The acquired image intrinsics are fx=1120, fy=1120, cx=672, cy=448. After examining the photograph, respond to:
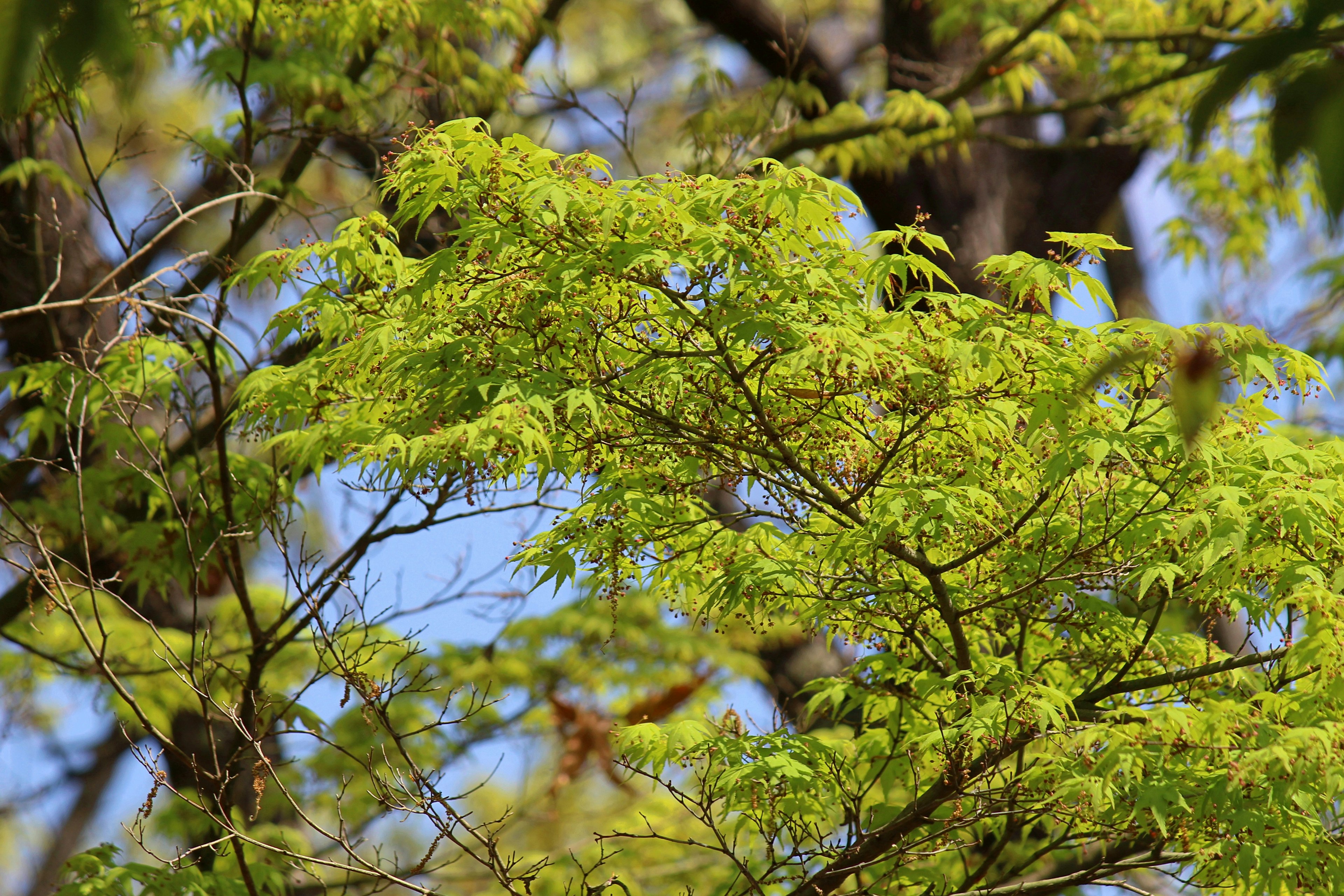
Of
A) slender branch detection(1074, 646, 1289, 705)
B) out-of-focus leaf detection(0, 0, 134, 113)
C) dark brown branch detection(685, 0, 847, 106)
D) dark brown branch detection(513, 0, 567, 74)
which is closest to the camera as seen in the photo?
out-of-focus leaf detection(0, 0, 134, 113)

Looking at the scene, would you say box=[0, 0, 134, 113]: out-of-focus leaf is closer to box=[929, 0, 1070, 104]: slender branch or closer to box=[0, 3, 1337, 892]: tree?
box=[0, 3, 1337, 892]: tree

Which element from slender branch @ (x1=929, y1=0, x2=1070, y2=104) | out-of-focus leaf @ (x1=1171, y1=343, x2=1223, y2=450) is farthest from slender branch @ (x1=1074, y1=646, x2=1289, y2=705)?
slender branch @ (x1=929, y1=0, x2=1070, y2=104)

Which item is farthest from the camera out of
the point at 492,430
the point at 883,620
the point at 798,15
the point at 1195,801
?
the point at 798,15

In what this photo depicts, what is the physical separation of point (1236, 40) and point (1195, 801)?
2692 mm

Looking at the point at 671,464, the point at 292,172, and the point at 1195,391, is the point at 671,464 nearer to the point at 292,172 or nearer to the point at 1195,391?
the point at 1195,391

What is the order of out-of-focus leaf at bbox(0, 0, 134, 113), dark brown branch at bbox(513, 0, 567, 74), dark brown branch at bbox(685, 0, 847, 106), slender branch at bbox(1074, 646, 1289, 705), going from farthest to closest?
dark brown branch at bbox(685, 0, 847, 106) → dark brown branch at bbox(513, 0, 567, 74) → slender branch at bbox(1074, 646, 1289, 705) → out-of-focus leaf at bbox(0, 0, 134, 113)

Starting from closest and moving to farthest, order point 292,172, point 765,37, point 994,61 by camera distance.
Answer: point 292,172
point 994,61
point 765,37

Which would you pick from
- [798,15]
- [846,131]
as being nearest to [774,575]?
[846,131]

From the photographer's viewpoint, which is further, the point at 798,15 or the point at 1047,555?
the point at 798,15

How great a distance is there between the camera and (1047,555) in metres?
3.52

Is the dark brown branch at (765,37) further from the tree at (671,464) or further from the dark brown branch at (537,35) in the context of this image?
the tree at (671,464)

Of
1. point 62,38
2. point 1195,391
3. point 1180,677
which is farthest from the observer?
point 1180,677

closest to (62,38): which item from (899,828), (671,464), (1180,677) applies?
(671,464)

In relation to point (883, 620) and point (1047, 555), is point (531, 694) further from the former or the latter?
point (1047, 555)
